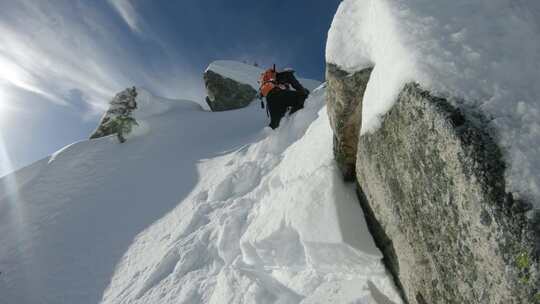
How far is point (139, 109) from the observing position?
1978 cm

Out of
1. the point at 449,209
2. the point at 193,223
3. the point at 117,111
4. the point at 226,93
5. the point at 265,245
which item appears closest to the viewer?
the point at 449,209

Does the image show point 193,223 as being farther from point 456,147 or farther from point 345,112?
point 456,147

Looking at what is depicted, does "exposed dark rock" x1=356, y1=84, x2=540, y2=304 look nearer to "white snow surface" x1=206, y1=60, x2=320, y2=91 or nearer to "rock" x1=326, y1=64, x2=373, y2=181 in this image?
"rock" x1=326, y1=64, x2=373, y2=181

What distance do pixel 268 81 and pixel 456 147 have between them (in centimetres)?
825

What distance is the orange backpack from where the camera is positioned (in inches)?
378

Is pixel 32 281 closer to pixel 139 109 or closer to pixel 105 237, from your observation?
pixel 105 237

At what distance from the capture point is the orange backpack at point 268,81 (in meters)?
9.61

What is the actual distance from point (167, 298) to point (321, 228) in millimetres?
3043

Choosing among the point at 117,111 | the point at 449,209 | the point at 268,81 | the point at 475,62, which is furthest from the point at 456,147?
the point at 117,111

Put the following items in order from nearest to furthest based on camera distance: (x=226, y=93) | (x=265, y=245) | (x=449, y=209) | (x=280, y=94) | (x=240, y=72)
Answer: (x=449, y=209) → (x=265, y=245) → (x=280, y=94) → (x=226, y=93) → (x=240, y=72)

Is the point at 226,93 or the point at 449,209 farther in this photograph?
the point at 226,93

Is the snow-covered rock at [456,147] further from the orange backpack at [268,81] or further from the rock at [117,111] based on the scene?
the rock at [117,111]

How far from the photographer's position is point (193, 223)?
262 inches

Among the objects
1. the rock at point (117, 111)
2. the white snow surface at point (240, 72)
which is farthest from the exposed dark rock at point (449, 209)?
the white snow surface at point (240, 72)
